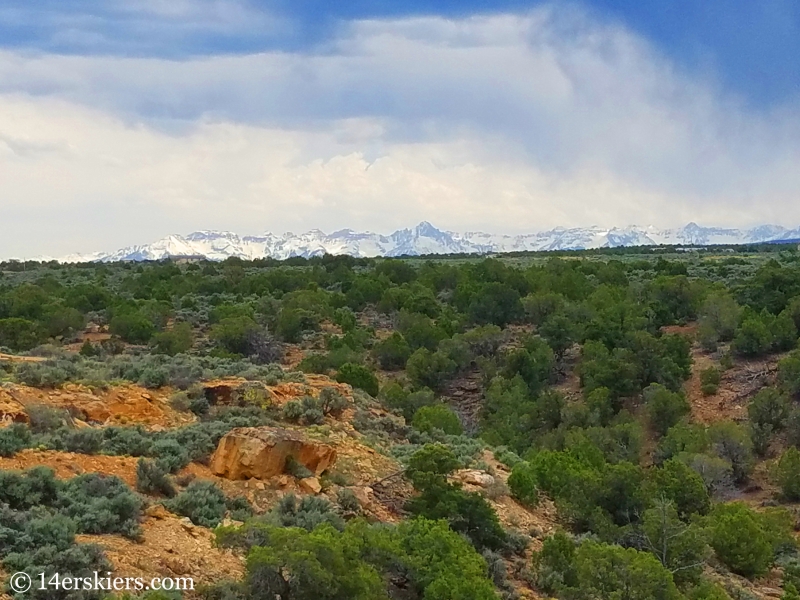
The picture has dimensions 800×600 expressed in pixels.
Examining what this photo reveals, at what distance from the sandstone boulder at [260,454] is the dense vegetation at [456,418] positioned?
582 millimetres

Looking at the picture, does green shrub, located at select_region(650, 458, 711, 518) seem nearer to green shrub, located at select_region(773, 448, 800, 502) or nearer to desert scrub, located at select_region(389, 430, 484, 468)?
desert scrub, located at select_region(389, 430, 484, 468)

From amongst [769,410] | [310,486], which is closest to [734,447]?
[769,410]

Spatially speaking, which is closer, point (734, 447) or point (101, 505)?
point (101, 505)

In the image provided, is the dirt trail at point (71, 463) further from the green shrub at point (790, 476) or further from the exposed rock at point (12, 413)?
the green shrub at point (790, 476)

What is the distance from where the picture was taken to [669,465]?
57.9 ft

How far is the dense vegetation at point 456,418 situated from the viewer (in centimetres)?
935

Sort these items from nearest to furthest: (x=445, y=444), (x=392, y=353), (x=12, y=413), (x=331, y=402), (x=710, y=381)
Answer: (x=12, y=413), (x=331, y=402), (x=445, y=444), (x=710, y=381), (x=392, y=353)

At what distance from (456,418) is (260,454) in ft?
33.9

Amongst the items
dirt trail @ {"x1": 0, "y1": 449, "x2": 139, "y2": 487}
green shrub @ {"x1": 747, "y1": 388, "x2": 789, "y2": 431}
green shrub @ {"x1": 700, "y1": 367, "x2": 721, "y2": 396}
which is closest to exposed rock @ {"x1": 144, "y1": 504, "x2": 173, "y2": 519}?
dirt trail @ {"x1": 0, "y1": 449, "x2": 139, "y2": 487}

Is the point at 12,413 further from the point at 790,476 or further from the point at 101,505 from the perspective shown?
the point at 790,476

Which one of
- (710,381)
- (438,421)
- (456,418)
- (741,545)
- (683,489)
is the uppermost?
(438,421)

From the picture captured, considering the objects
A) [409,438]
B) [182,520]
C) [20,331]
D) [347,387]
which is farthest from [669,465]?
[20,331]

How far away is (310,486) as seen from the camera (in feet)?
39.6

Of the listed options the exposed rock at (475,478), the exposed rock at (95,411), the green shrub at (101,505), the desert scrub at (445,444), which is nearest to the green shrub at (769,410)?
the desert scrub at (445,444)
